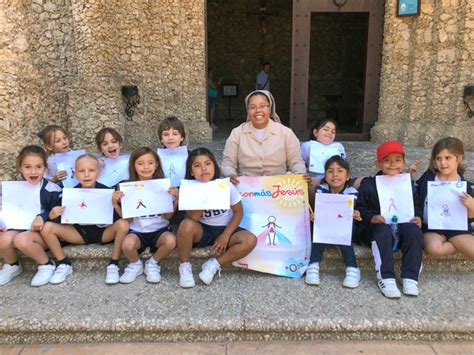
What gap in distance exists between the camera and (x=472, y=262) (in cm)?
314

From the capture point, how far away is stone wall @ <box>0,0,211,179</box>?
17.1ft

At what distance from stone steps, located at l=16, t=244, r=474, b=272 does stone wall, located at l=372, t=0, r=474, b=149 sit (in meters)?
3.22

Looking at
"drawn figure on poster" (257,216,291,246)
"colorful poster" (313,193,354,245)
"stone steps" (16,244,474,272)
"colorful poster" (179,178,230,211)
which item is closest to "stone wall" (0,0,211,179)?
"stone steps" (16,244,474,272)

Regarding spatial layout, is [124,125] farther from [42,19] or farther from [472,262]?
[472,262]

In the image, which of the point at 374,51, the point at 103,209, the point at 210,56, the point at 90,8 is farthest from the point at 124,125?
the point at 210,56

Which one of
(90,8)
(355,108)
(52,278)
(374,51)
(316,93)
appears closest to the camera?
(52,278)

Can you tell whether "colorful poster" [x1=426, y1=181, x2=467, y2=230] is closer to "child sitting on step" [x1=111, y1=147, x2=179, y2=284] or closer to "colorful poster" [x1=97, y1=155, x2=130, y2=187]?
"child sitting on step" [x1=111, y1=147, x2=179, y2=284]

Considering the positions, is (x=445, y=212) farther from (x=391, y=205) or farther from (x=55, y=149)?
(x=55, y=149)

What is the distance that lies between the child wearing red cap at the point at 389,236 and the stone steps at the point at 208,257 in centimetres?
23

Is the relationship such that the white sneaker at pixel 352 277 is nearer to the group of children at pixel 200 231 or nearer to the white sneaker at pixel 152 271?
the group of children at pixel 200 231

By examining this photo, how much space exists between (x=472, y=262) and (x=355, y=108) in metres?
9.45

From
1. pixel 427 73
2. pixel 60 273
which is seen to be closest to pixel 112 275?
pixel 60 273

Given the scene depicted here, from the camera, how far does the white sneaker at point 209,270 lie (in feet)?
9.66

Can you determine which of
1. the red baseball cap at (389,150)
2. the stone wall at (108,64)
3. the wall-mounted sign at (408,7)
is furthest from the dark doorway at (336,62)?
the red baseball cap at (389,150)
